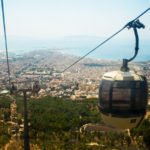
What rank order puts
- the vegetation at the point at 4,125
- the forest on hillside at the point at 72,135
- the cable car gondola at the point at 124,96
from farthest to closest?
1. the vegetation at the point at 4,125
2. the forest on hillside at the point at 72,135
3. the cable car gondola at the point at 124,96

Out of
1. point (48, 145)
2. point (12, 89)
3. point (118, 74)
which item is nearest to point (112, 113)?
point (118, 74)

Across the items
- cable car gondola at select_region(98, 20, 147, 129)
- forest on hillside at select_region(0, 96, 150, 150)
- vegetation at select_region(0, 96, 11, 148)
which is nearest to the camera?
cable car gondola at select_region(98, 20, 147, 129)

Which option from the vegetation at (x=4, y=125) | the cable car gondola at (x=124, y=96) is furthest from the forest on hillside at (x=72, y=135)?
the cable car gondola at (x=124, y=96)

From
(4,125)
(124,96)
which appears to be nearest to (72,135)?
(4,125)

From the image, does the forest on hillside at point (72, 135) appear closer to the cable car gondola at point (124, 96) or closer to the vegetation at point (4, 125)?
the vegetation at point (4, 125)

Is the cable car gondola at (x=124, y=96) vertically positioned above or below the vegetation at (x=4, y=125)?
above

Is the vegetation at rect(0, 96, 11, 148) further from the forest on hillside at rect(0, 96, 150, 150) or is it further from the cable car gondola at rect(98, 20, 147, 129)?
the cable car gondola at rect(98, 20, 147, 129)

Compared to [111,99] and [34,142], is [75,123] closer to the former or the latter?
[34,142]

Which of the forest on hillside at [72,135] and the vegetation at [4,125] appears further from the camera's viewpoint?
the vegetation at [4,125]

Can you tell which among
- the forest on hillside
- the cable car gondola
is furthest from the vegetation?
the cable car gondola

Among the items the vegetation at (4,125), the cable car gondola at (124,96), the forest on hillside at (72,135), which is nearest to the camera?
the cable car gondola at (124,96)
